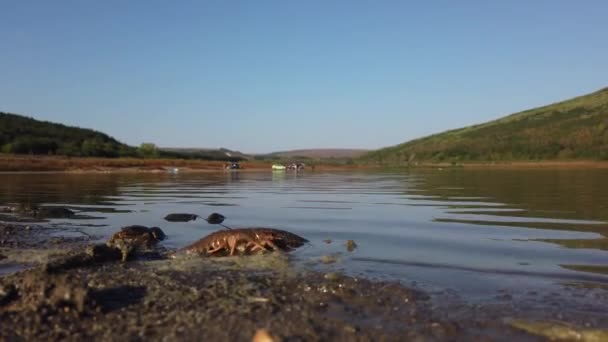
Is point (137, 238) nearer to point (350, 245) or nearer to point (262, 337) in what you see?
point (350, 245)

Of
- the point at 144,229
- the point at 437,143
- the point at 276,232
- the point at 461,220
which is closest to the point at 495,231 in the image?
the point at 461,220

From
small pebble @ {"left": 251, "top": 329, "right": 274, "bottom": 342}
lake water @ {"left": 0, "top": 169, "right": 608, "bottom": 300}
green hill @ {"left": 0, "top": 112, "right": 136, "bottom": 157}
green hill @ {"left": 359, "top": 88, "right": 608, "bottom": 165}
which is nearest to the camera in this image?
small pebble @ {"left": 251, "top": 329, "right": 274, "bottom": 342}

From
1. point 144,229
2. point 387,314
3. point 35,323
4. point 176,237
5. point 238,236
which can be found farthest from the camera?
point 176,237

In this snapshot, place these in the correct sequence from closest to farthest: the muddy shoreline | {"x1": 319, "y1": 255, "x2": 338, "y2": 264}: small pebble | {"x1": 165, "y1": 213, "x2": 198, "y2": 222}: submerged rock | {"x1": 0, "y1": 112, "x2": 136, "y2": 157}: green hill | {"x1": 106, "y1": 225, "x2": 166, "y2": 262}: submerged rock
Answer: the muddy shoreline
{"x1": 319, "y1": 255, "x2": 338, "y2": 264}: small pebble
{"x1": 106, "y1": 225, "x2": 166, "y2": 262}: submerged rock
{"x1": 165, "y1": 213, "x2": 198, "y2": 222}: submerged rock
{"x1": 0, "y1": 112, "x2": 136, "y2": 157}: green hill

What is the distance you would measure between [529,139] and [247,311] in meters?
93.0

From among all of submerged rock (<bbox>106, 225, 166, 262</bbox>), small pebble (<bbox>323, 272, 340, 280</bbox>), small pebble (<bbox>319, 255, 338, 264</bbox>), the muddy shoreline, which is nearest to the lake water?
small pebble (<bbox>319, 255, 338, 264</bbox>)

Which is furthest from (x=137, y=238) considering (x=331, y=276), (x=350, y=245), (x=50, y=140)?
(x=50, y=140)

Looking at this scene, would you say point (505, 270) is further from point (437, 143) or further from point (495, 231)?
point (437, 143)

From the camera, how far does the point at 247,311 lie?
5227mm

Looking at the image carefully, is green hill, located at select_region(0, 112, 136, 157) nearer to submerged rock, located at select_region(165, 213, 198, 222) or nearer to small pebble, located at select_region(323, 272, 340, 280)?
submerged rock, located at select_region(165, 213, 198, 222)

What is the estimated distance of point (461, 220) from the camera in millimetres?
12547

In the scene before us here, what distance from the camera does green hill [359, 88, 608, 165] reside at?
7612cm

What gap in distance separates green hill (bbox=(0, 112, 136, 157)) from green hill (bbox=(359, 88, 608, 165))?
165 ft

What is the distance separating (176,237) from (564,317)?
7.39 metres
